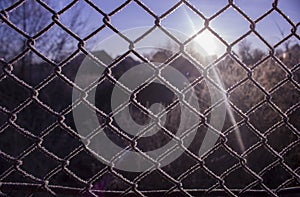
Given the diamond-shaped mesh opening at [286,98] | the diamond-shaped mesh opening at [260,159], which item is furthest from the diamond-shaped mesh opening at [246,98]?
the diamond-shaped mesh opening at [260,159]

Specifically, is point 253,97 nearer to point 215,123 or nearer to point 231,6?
point 215,123

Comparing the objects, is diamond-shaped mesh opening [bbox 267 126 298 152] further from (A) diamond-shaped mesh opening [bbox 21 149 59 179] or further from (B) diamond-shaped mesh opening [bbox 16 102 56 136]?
(B) diamond-shaped mesh opening [bbox 16 102 56 136]

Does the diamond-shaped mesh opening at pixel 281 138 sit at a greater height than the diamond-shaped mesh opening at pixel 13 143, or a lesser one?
lesser

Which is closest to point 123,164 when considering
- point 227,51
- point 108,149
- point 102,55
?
point 108,149

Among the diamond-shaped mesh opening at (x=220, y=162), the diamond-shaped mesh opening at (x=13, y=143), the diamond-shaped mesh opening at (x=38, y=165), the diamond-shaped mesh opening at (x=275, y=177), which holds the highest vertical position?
the diamond-shaped mesh opening at (x=13, y=143)

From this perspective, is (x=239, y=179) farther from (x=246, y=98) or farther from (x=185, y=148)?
(x=185, y=148)

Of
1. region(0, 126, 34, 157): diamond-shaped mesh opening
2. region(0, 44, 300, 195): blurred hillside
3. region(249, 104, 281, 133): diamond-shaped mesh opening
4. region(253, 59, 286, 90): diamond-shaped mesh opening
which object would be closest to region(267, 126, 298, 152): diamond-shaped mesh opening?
region(0, 44, 300, 195): blurred hillside

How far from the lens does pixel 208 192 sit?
1237 millimetres

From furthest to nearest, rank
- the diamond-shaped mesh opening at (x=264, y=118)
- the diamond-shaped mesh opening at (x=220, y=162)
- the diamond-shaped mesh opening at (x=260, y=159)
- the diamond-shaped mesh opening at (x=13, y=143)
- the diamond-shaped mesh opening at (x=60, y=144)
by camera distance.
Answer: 1. the diamond-shaped mesh opening at (x=60, y=144)
2. the diamond-shaped mesh opening at (x=13, y=143)
3. the diamond-shaped mesh opening at (x=220, y=162)
4. the diamond-shaped mesh opening at (x=260, y=159)
5. the diamond-shaped mesh opening at (x=264, y=118)

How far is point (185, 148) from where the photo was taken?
114 cm

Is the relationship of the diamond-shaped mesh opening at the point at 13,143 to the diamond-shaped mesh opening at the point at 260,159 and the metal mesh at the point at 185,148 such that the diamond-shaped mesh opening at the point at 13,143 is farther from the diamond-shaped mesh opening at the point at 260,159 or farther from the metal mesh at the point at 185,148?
the diamond-shaped mesh opening at the point at 260,159

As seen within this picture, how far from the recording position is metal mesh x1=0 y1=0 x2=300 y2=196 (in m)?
1.02

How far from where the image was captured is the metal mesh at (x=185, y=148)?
1.02 metres

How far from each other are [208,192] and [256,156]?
4.64 metres
